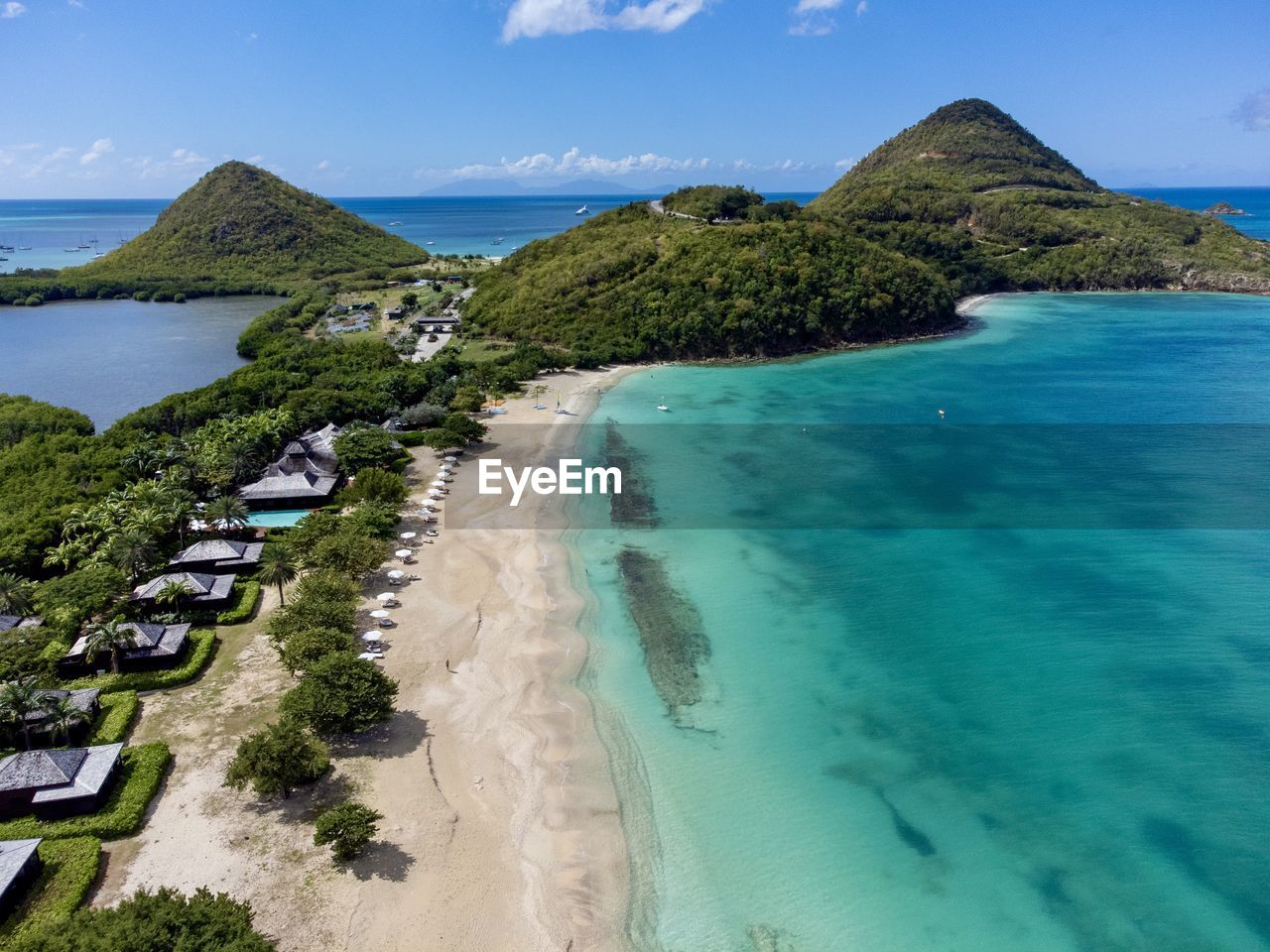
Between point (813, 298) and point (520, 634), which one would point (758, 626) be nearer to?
point (520, 634)

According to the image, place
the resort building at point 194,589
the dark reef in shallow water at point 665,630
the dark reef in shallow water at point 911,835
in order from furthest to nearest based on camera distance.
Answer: the resort building at point 194,589, the dark reef in shallow water at point 665,630, the dark reef in shallow water at point 911,835

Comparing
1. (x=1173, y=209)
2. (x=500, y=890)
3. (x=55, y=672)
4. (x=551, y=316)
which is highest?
(x=1173, y=209)

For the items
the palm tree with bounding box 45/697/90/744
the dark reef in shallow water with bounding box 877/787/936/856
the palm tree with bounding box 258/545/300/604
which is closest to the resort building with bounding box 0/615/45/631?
the palm tree with bounding box 45/697/90/744

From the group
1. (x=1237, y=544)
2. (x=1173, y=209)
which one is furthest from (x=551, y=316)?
(x=1173, y=209)

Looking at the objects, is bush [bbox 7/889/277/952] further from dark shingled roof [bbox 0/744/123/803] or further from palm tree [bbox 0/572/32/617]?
palm tree [bbox 0/572/32/617]

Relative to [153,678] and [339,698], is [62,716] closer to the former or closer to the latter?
[153,678]

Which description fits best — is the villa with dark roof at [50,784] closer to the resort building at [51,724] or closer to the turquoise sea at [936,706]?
the resort building at [51,724]

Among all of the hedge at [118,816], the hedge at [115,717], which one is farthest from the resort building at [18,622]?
the hedge at [118,816]
